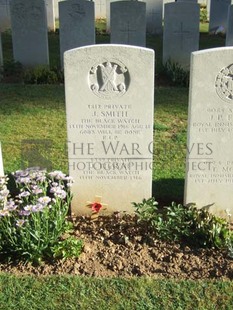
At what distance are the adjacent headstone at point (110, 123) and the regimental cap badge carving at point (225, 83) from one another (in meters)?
0.63

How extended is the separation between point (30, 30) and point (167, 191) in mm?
5856

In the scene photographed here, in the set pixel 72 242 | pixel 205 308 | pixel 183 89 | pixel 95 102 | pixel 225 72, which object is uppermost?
pixel 225 72

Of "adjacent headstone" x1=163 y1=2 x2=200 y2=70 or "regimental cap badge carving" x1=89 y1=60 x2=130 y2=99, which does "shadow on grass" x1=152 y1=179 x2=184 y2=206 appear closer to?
"regimental cap badge carving" x1=89 y1=60 x2=130 y2=99

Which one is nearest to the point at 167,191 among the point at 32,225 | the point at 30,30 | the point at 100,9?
the point at 32,225

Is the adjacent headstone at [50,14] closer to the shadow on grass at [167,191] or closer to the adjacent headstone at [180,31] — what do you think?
the adjacent headstone at [180,31]

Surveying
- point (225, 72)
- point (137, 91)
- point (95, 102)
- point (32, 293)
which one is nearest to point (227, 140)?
point (225, 72)

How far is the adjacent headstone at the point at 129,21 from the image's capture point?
9.47 m

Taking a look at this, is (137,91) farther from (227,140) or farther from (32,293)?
(32,293)

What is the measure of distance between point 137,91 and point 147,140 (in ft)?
1.72

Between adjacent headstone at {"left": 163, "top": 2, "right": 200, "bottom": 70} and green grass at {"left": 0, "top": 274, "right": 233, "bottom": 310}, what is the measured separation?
7032mm

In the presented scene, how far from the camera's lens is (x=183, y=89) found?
29.3ft

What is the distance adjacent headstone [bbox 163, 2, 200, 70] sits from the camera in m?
9.45

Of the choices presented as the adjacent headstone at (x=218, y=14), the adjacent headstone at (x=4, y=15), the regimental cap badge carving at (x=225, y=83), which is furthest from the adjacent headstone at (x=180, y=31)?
the adjacent headstone at (x=4, y=15)

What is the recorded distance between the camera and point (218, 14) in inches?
577
